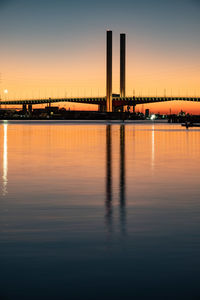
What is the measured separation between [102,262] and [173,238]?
1.88 m

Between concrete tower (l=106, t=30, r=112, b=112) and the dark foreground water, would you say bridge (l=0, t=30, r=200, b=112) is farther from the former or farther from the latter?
the dark foreground water

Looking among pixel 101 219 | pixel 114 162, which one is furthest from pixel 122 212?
pixel 114 162

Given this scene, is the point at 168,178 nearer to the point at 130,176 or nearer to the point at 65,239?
the point at 130,176

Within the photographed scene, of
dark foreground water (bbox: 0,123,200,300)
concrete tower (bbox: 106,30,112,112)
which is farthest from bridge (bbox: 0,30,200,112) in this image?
dark foreground water (bbox: 0,123,200,300)

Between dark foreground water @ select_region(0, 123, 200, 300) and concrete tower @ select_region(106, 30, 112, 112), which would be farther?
concrete tower @ select_region(106, 30, 112, 112)

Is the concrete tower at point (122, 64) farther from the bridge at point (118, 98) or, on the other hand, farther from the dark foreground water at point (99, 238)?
the dark foreground water at point (99, 238)

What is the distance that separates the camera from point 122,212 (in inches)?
437

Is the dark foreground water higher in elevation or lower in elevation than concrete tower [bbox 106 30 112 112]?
lower

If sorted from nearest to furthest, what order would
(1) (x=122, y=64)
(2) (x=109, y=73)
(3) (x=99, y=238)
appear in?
(3) (x=99, y=238) < (2) (x=109, y=73) < (1) (x=122, y=64)

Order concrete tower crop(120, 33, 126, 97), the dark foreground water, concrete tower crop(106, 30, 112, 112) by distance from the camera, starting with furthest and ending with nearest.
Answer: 1. concrete tower crop(120, 33, 126, 97)
2. concrete tower crop(106, 30, 112, 112)
3. the dark foreground water

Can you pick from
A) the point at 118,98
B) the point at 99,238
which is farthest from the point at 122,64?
the point at 99,238

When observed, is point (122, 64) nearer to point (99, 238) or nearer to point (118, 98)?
point (118, 98)

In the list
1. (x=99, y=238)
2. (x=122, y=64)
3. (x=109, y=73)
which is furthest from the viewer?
(x=122, y=64)


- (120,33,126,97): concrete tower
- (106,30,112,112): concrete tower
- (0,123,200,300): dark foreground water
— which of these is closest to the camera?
(0,123,200,300): dark foreground water
